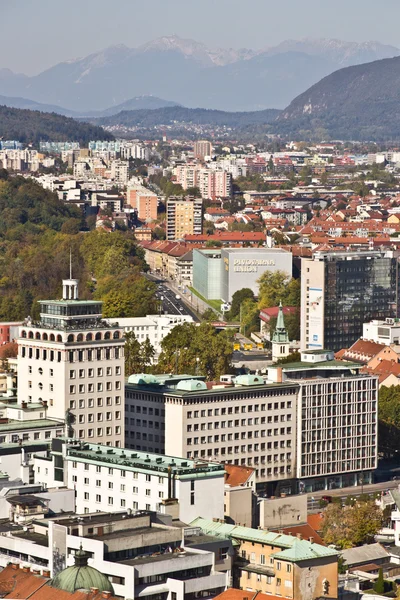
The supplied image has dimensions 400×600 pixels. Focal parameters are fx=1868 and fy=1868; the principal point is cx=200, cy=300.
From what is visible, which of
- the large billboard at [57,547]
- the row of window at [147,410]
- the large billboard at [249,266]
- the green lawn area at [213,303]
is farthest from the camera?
the large billboard at [249,266]

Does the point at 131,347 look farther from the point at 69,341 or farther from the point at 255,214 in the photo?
the point at 255,214

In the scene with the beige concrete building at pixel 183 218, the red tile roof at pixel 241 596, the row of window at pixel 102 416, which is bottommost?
the red tile roof at pixel 241 596

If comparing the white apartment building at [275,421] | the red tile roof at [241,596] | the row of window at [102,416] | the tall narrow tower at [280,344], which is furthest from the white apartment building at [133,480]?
the tall narrow tower at [280,344]

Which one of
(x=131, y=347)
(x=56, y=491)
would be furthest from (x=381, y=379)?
(x=56, y=491)

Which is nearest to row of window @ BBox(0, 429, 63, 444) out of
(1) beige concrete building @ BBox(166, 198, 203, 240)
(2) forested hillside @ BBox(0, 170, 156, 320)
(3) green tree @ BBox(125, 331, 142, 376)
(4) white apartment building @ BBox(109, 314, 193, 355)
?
(3) green tree @ BBox(125, 331, 142, 376)

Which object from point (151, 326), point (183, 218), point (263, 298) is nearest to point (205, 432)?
point (151, 326)

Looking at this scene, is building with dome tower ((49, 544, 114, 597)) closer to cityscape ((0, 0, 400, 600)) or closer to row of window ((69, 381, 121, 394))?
cityscape ((0, 0, 400, 600))

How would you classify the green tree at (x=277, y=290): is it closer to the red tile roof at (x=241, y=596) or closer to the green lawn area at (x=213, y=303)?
the green lawn area at (x=213, y=303)
